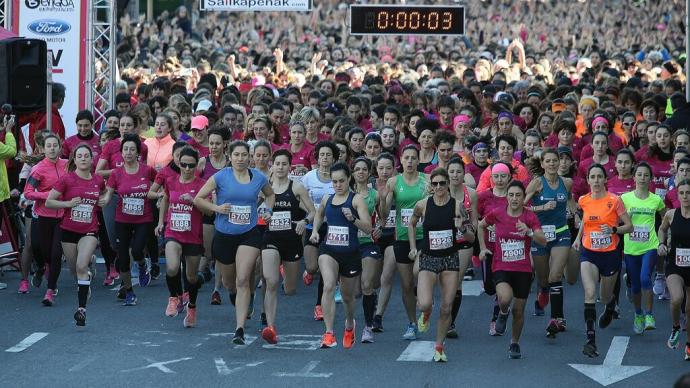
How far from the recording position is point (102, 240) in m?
16.4

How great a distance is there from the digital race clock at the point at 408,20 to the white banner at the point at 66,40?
552 cm

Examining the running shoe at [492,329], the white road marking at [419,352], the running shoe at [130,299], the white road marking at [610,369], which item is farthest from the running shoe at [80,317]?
the white road marking at [610,369]

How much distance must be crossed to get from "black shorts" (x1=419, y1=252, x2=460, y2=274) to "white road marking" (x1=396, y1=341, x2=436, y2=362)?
73 cm

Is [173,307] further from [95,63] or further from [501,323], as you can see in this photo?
[95,63]

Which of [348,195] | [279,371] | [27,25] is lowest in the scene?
[279,371]

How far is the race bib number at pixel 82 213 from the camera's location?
14586 millimetres

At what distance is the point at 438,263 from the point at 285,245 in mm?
1555

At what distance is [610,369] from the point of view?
12.4 m

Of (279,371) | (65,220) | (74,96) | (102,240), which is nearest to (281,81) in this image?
(74,96)

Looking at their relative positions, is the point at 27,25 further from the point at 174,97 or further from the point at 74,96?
the point at 174,97

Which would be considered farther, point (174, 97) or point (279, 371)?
point (174, 97)

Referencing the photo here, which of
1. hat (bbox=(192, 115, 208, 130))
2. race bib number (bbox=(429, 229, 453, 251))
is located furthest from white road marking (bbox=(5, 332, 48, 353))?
hat (bbox=(192, 115, 208, 130))

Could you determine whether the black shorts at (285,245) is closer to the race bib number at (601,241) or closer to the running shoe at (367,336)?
the running shoe at (367,336)

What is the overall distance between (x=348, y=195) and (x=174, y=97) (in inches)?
233
